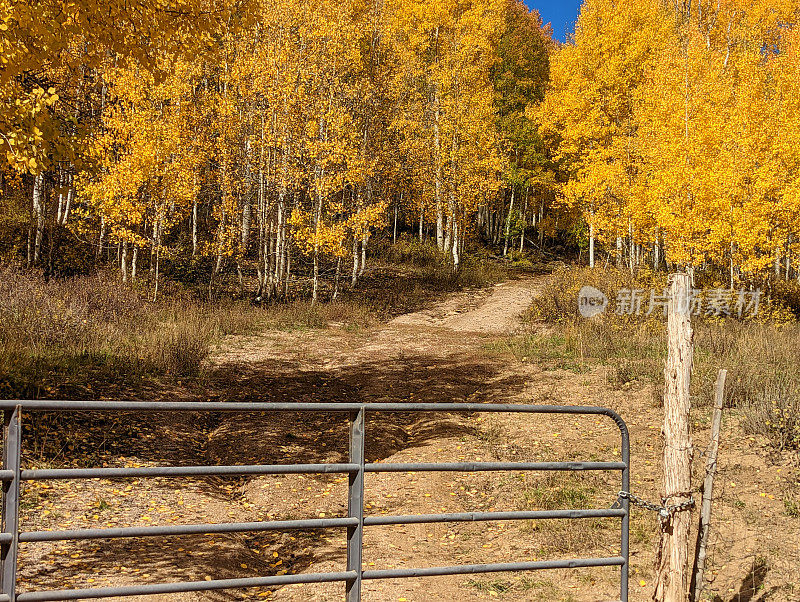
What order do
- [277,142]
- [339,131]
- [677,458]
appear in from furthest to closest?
[339,131] → [277,142] → [677,458]

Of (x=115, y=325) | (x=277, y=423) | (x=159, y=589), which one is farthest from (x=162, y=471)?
(x=115, y=325)

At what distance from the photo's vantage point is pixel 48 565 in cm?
600

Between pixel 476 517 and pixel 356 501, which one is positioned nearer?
pixel 356 501

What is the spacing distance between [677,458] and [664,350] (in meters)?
11.3

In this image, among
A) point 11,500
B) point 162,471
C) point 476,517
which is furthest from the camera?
point 476,517

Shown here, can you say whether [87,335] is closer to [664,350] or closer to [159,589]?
[159,589]

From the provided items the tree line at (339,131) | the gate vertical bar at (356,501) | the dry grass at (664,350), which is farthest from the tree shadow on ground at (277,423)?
the gate vertical bar at (356,501)

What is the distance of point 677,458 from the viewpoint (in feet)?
16.0

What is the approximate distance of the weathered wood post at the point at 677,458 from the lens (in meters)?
4.85

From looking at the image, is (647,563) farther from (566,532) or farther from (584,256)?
(584,256)

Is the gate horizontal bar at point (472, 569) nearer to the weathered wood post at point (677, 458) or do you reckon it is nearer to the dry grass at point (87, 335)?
the weathered wood post at point (677, 458)

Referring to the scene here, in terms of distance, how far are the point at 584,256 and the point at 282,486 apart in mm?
39747

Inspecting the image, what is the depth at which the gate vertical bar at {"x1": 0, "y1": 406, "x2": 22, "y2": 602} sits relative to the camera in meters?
3.02

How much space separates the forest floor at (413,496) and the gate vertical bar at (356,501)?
2740 mm
